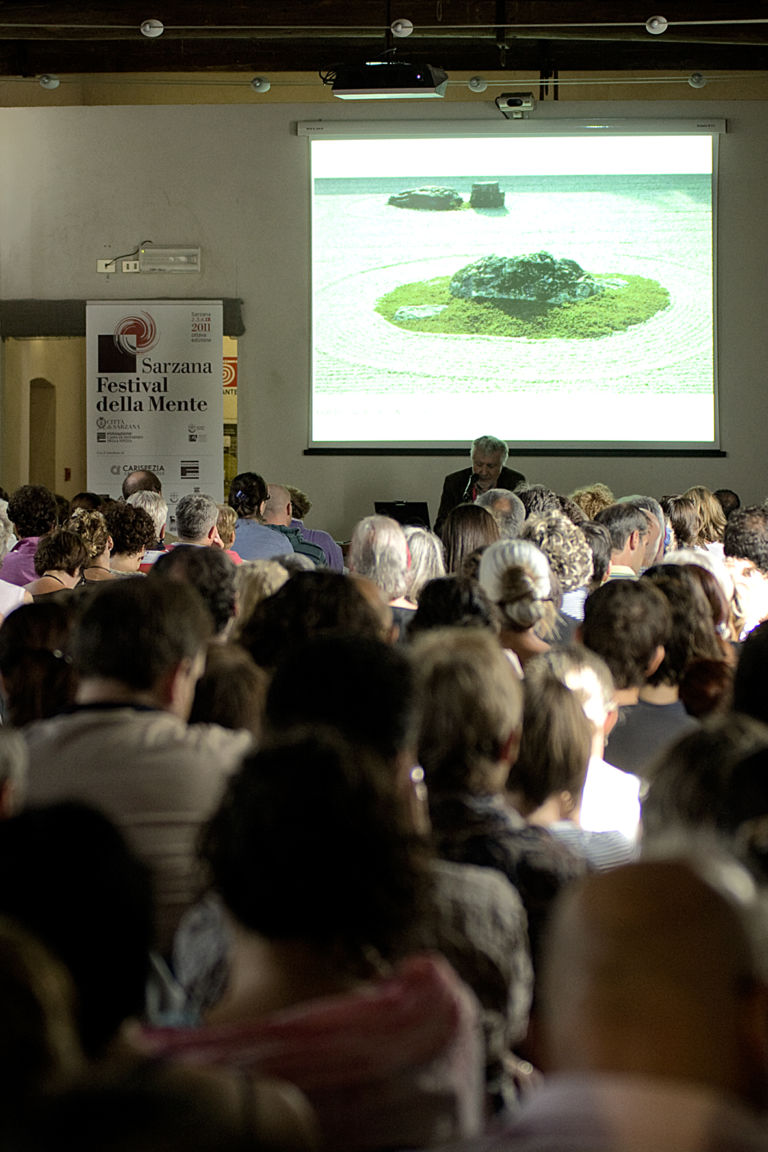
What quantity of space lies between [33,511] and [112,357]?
16.1 feet

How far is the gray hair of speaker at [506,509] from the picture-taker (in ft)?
17.9

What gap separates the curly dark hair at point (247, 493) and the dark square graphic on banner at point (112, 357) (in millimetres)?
3828

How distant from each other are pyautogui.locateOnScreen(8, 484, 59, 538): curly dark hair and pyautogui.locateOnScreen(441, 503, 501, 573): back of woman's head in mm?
1586

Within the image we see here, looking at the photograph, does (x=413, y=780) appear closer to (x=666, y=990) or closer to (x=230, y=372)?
(x=666, y=990)

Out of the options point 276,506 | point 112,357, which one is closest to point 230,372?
point 112,357

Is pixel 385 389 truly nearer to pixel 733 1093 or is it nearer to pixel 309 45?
pixel 309 45

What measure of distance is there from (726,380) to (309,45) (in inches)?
158

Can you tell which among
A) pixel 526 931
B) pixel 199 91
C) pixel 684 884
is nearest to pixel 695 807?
pixel 526 931

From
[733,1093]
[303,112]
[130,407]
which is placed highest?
[303,112]

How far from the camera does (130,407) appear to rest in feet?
31.8

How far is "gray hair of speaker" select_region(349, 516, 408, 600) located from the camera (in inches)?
160

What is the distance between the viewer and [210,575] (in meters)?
3.43

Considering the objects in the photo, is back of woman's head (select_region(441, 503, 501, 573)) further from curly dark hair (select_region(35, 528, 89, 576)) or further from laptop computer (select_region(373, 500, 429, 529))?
laptop computer (select_region(373, 500, 429, 529))

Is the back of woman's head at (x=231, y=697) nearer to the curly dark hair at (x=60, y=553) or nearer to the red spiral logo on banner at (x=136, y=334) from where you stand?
the curly dark hair at (x=60, y=553)
